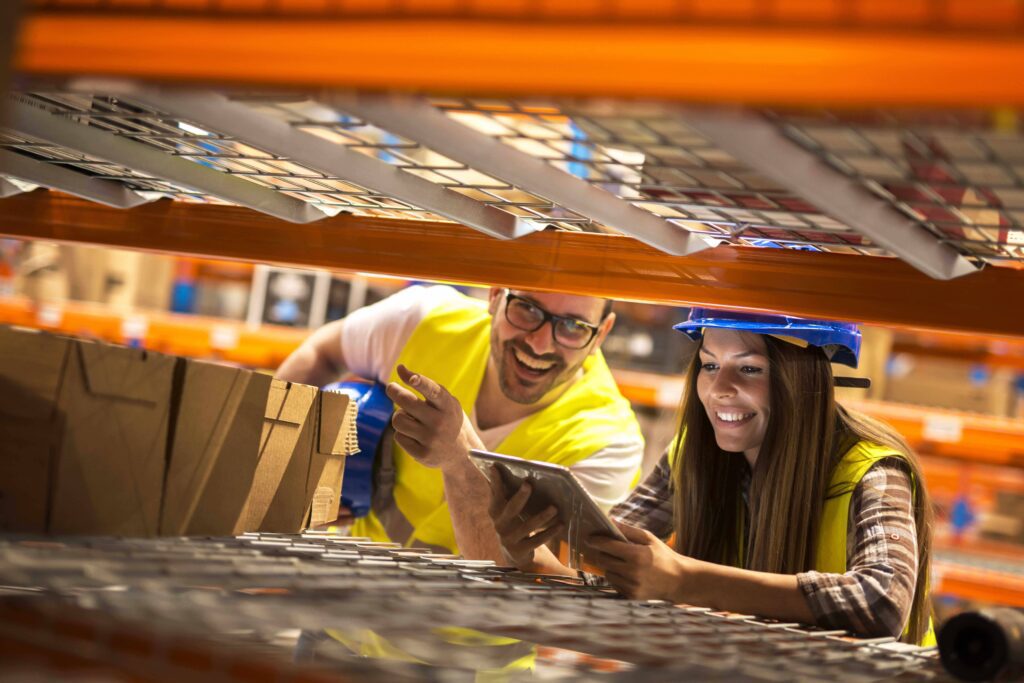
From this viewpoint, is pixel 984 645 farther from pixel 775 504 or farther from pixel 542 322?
pixel 542 322

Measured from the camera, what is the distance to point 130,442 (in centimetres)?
116

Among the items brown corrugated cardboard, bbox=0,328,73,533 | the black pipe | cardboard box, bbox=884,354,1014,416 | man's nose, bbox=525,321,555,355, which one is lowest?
the black pipe

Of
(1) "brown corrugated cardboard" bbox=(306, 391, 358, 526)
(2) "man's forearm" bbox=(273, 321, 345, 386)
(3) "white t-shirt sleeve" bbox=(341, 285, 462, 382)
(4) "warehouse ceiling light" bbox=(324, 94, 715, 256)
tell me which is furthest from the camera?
(2) "man's forearm" bbox=(273, 321, 345, 386)

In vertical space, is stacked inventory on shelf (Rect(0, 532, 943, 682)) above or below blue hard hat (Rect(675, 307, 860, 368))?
below

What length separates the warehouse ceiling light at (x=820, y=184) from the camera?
82cm

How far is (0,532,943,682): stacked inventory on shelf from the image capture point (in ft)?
2.58

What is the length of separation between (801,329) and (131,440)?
123 cm

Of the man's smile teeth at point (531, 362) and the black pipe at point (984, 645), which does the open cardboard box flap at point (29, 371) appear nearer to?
the black pipe at point (984, 645)

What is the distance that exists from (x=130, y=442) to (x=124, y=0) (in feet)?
1.66

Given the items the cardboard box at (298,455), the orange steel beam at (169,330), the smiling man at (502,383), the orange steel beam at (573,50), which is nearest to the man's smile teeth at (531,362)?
the smiling man at (502,383)

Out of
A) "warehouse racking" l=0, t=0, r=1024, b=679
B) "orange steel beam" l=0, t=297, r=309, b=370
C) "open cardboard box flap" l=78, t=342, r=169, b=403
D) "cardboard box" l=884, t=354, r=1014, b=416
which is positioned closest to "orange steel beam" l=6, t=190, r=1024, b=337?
"warehouse racking" l=0, t=0, r=1024, b=679

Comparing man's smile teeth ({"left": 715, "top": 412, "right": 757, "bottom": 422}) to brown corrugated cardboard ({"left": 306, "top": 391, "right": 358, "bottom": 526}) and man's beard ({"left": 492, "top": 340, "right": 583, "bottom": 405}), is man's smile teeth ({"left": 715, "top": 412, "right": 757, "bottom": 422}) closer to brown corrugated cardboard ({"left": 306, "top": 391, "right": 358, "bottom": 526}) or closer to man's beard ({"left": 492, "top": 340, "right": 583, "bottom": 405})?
man's beard ({"left": 492, "top": 340, "right": 583, "bottom": 405})

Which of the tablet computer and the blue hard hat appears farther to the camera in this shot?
the blue hard hat

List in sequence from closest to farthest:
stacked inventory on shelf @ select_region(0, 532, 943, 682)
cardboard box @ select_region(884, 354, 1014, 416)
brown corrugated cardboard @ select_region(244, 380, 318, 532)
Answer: stacked inventory on shelf @ select_region(0, 532, 943, 682) → brown corrugated cardboard @ select_region(244, 380, 318, 532) → cardboard box @ select_region(884, 354, 1014, 416)
